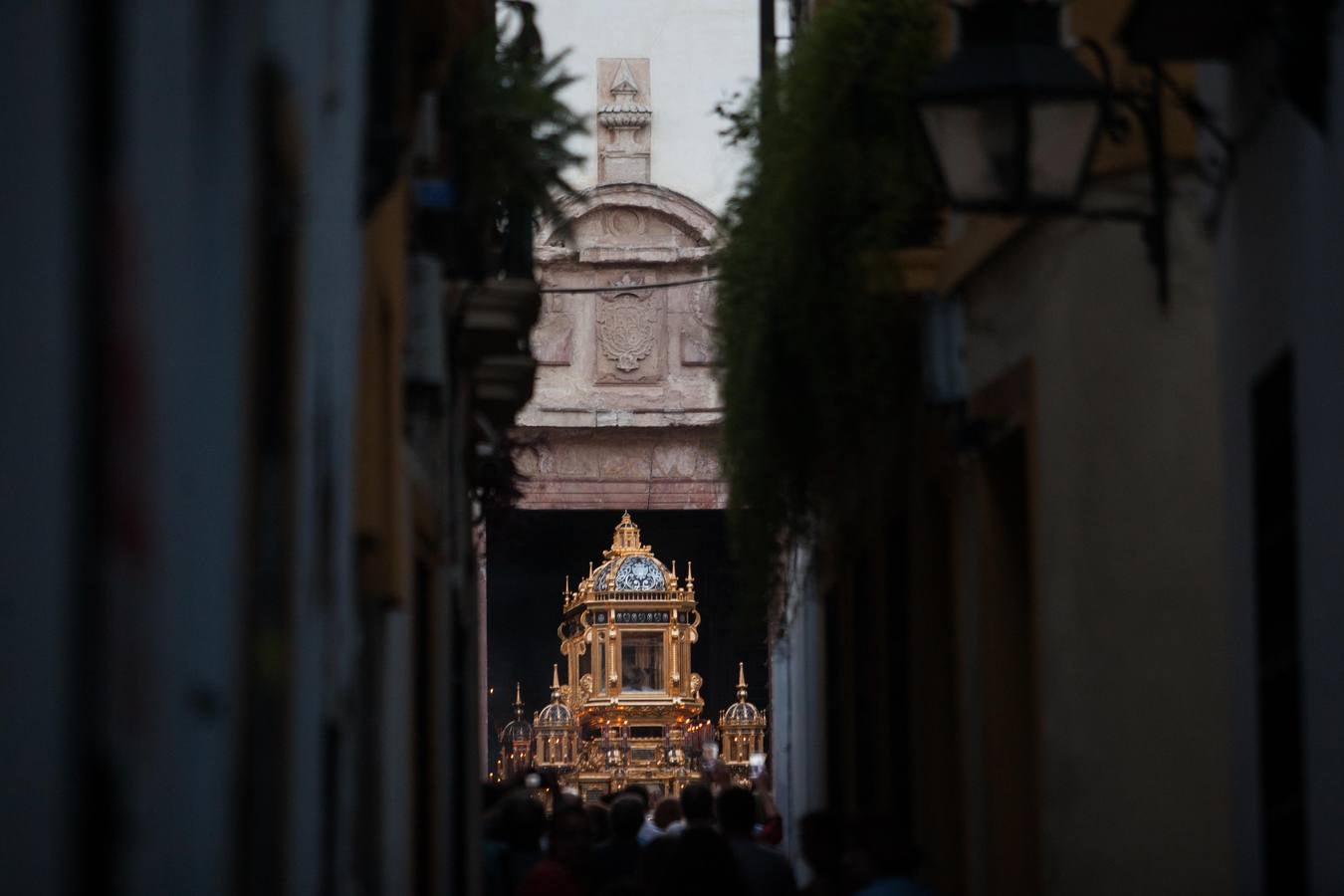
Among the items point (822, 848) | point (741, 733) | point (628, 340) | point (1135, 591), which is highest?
point (628, 340)

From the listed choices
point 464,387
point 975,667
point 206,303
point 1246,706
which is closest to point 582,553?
point 464,387

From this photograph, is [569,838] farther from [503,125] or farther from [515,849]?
[503,125]

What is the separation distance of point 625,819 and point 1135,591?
11.9 feet

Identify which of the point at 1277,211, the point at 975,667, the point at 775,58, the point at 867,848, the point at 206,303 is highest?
the point at 775,58

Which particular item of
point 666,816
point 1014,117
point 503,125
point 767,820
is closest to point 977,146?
point 1014,117

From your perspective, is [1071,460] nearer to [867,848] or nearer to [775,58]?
[867,848]

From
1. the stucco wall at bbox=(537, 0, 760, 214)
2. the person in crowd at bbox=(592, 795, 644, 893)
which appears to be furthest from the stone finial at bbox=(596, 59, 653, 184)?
the person in crowd at bbox=(592, 795, 644, 893)

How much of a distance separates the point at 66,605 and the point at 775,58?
29.5 feet

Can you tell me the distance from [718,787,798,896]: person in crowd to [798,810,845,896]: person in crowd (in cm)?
15

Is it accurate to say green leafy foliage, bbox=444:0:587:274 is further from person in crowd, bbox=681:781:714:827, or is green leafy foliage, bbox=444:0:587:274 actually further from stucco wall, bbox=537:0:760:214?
stucco wall, bbox=537:0:760:214

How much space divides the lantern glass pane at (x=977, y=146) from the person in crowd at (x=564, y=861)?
345 cm

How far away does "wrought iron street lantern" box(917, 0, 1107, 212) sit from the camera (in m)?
7.05

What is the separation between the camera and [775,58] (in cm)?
1206

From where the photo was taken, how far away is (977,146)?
7145 mm
